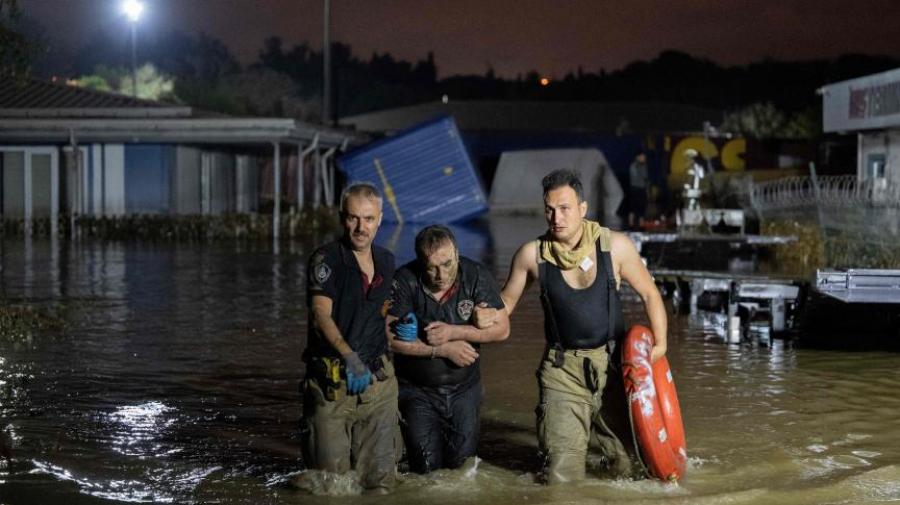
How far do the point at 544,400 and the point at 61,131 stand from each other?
2526cm

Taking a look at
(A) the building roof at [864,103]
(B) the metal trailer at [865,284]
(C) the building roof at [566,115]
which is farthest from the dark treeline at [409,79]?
(B) the metal trailer at [865,284]

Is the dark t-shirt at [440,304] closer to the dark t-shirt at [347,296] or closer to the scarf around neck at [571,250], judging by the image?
the dark t-shirt at [347,296]

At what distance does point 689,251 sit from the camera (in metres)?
20.3

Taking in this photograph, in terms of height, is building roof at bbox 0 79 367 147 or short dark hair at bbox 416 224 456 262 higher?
building roof at bbox 0 79 367 147

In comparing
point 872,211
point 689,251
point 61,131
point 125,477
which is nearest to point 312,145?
point 61,131

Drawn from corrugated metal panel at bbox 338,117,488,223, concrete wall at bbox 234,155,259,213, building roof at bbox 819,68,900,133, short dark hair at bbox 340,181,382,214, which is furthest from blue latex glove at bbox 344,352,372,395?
concrete wall at bbox 234,155,259,213

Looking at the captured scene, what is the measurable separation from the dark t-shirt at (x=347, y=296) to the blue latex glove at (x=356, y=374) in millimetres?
116

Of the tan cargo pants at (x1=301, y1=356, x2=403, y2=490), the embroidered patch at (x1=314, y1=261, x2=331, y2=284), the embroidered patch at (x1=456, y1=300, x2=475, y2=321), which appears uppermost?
the embroidered patch at (x1=314, y1=261, x2=331, y2=284)

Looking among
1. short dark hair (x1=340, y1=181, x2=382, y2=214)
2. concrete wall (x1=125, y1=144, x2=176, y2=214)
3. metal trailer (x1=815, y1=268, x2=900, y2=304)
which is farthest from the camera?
concrete wall (x1=125, y1=144, x2=176, y2=214)

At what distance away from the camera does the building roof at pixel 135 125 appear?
2981 centimetres

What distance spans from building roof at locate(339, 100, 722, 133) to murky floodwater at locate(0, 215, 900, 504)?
40849 mm

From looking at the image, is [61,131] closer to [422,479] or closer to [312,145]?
[312,145]

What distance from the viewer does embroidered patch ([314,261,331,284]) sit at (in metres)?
6.54

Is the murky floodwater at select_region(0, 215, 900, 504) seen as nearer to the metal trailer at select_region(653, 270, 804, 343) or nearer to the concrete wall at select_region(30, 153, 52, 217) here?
the metal trailer at select_region(653, 270, 804, 343)
